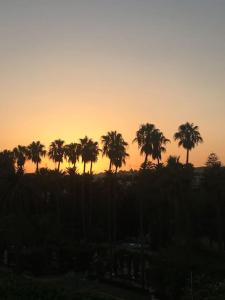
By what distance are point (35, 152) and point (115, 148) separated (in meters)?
27.7

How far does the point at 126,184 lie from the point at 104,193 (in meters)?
6.93

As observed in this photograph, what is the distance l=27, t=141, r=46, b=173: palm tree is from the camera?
84.8m

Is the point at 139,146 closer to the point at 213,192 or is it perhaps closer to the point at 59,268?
the point at 213,192

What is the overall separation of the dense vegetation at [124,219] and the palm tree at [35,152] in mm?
7503

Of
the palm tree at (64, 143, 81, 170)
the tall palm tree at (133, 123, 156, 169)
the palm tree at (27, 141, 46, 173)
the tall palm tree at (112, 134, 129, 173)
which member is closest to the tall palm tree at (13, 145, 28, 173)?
the palm tree at (27, 141, 46, 173)

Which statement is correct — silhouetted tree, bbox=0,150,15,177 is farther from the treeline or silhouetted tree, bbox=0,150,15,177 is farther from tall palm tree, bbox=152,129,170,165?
tall palm tree, bbox=152,129,170,165

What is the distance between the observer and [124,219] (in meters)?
72.9

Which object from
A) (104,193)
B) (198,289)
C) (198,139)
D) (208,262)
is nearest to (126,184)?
(104,193)

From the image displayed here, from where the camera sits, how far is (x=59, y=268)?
178 feet

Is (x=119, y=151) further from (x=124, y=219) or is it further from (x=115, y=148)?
(x=124, y=219)

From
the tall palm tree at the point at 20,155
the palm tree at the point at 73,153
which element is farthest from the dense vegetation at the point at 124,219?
the tall palm tree at the point at 20,155

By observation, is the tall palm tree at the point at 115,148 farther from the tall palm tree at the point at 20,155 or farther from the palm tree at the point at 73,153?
the tall palm tree at the point at 20,155

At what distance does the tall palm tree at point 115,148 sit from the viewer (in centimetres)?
6084

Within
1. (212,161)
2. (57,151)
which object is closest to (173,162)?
(212,161)
